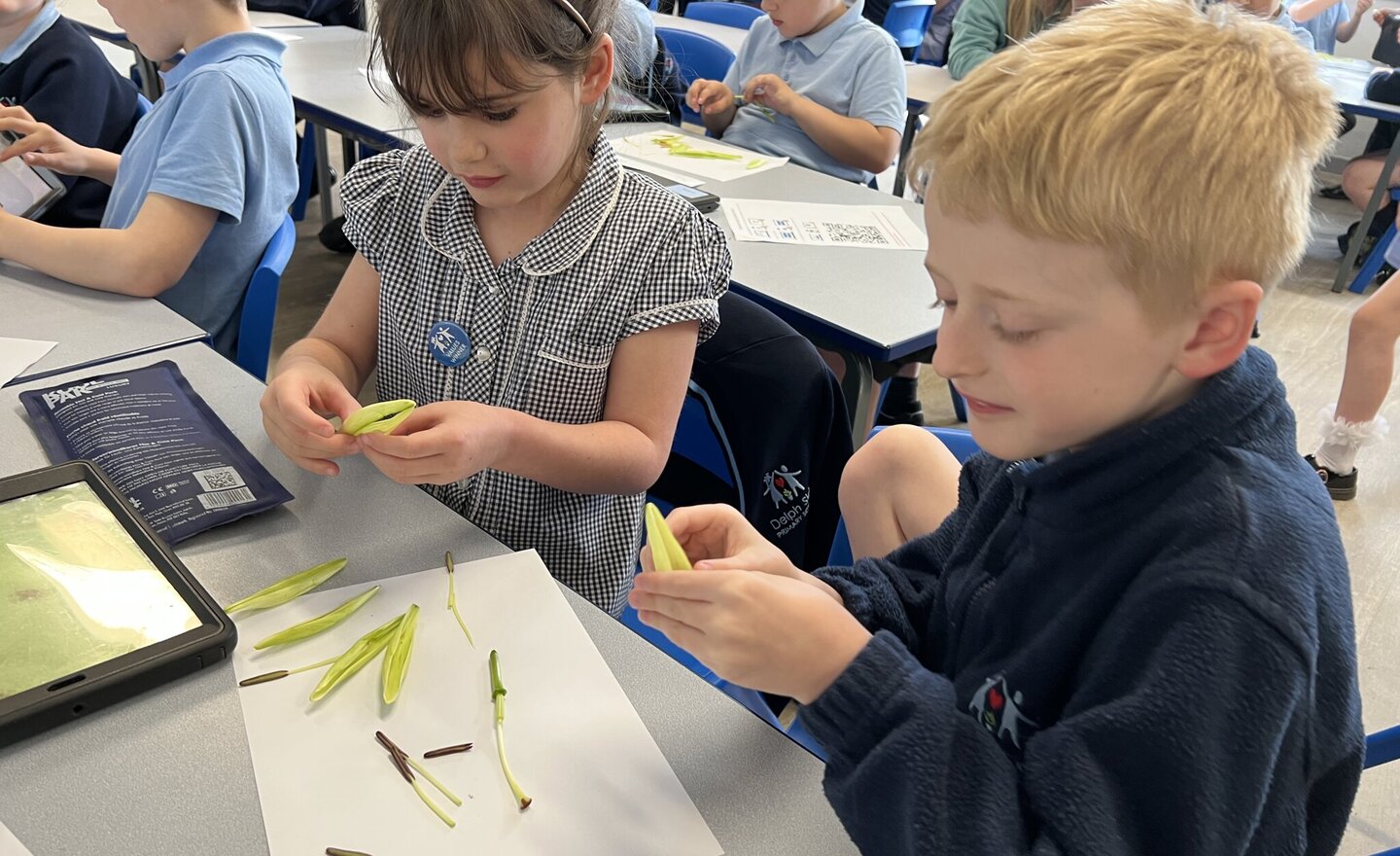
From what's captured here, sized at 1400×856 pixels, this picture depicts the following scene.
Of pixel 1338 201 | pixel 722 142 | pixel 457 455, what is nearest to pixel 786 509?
pixel 457 455

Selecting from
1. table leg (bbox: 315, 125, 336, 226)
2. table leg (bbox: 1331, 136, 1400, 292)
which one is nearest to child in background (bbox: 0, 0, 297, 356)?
table leg (bbox: 315, 125, 336, 226)

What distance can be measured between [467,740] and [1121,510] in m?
0.47

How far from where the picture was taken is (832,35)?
8.84ft

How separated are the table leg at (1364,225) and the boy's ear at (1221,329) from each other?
4.30 metres

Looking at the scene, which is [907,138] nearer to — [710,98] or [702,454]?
[710,98]

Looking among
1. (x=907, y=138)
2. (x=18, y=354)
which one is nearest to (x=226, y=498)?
(x=18, y=354)

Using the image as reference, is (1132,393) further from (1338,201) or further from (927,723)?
(1338,201)

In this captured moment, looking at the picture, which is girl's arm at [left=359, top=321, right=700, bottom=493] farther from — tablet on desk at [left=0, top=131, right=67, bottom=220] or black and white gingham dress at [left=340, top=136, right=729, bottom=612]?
tablet on desk at [left=0, top=131, right=67, bottom=220]

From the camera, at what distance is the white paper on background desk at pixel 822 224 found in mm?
1960

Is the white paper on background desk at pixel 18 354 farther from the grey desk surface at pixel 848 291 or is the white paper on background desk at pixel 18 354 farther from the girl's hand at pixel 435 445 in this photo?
the grey desk surface at pixel 848 291

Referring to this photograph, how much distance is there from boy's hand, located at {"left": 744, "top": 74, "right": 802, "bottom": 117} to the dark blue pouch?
1.82 metres

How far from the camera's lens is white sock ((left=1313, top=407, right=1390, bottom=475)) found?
2.73 metres

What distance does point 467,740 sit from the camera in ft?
2.39

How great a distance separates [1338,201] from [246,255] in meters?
5.47
